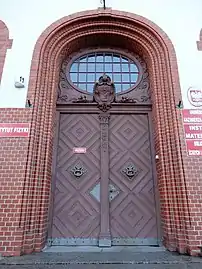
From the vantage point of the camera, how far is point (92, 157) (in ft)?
15.4

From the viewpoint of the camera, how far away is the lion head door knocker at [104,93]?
200 inches

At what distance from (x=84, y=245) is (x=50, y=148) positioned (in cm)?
216

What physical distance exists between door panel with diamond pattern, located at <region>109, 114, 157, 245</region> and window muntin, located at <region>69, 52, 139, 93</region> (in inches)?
41.3

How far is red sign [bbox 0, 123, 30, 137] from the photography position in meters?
4.20

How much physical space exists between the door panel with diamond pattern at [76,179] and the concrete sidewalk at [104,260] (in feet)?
1.91

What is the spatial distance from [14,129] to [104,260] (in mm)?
3025

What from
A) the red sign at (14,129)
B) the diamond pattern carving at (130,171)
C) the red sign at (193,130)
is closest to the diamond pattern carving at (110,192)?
the diamond pattern carving at (130,171)

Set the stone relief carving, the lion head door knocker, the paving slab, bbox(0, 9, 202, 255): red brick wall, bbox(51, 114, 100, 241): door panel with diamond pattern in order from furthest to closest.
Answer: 1. the lion head door knocker
2. the stone relief carving
3. bbox(51, 114, 100, 241): door panel with diamond pattern
4. bbox(0, 9, 202, 255): red brick wall
5. the paving slab

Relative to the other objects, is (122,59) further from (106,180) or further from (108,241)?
(108,241)

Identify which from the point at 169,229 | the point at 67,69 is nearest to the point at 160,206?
the point at 169,229

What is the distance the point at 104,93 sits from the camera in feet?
16.9

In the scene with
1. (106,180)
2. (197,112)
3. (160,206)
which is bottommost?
(160,206)

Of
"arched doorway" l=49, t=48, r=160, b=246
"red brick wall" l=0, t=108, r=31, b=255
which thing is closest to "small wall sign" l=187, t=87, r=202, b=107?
"arched doorway" l=49, t=48, r=160, b=246

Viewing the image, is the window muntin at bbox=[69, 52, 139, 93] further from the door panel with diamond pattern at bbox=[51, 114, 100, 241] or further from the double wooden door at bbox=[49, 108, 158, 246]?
the door panel with diamond pattern at bbox=[51, 114, 100, 241]
